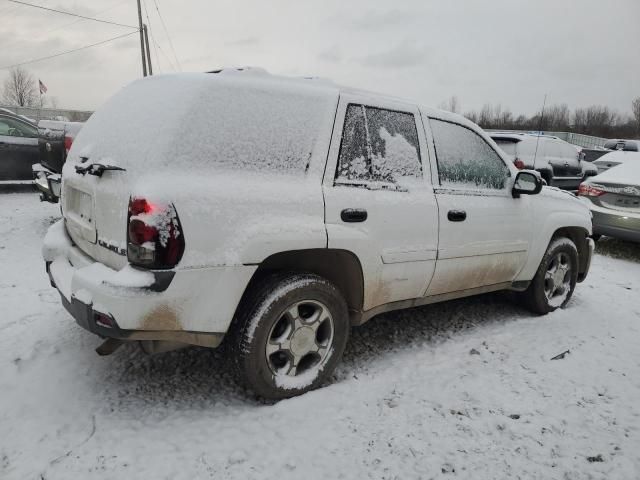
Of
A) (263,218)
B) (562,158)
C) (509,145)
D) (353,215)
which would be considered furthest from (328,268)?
(562,158)

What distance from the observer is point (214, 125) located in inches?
91.0

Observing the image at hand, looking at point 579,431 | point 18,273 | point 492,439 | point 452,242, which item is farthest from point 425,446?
point 18,273

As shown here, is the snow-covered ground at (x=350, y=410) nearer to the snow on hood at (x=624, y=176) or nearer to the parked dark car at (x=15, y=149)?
the snow on hood at (x=624, y=176)

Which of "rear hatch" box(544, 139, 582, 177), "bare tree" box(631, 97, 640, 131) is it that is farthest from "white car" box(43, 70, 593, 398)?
"bare tree" box(631, 97, 640, 131)

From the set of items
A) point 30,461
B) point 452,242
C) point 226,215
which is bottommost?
point 30,461

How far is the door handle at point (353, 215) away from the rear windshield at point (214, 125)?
13.8 inches

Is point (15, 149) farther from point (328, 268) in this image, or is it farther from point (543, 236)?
point (543, 236)

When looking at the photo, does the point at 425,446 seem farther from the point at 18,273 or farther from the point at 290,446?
the point at 18,273

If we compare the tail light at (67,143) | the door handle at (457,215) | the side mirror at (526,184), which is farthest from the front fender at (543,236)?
the tail light at (67,143)

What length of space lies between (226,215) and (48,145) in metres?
6.40

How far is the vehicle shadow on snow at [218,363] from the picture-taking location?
2664mm

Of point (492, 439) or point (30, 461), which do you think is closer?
point (30, 461)

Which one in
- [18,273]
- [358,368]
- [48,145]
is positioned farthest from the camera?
[48,145]

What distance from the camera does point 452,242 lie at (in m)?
3.21
